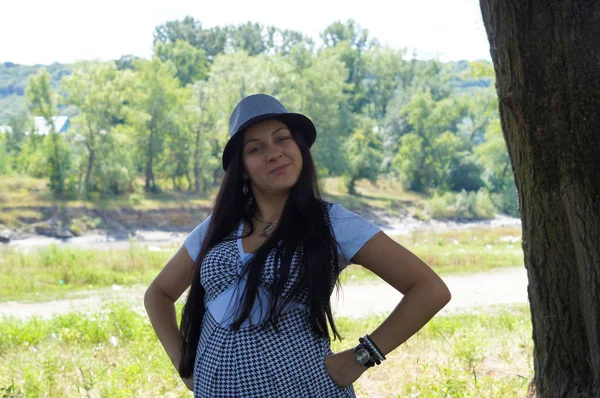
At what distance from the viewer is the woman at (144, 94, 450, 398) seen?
236 centimetres

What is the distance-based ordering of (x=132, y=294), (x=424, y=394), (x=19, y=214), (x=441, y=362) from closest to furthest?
1. (x=424, y=394)
2. (x=441, y=362)
3. (x=132, y=294)
4. (x=19, y=214)

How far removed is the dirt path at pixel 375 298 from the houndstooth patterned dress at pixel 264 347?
8407mm

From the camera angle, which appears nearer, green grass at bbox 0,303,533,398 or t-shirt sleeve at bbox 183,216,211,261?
t-shirt sleeve at bbox 183,216,211,261

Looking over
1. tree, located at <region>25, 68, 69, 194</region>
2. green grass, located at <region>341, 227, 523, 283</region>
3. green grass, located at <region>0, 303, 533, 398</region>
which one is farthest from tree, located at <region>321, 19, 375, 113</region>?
green grass, located at <region>0, 303, 533, 398</region>

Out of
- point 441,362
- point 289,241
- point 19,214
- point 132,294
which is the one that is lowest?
point 19,214

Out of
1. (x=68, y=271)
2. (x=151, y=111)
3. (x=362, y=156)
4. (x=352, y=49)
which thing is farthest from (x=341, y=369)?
(x=352, y=49)

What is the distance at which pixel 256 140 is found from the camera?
2646mm

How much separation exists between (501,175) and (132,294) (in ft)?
156

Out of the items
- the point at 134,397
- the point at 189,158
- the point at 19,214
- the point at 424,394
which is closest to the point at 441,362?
the point at 424,394

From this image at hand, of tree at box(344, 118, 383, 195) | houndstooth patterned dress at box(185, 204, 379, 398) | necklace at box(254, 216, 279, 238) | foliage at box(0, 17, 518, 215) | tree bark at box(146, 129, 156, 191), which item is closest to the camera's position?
houndstooth patterned dress at box(185, 204, 379, 398)

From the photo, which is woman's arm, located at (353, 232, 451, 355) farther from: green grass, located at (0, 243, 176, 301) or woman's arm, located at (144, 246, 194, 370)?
green grass, located at (0, 243, 176, 301)

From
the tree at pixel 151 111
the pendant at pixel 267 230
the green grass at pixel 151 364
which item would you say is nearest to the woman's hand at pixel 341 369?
the pendant at pixel 267 230

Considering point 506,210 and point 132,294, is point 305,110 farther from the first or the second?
point 132,294

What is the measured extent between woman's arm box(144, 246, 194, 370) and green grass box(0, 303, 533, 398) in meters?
1.36
